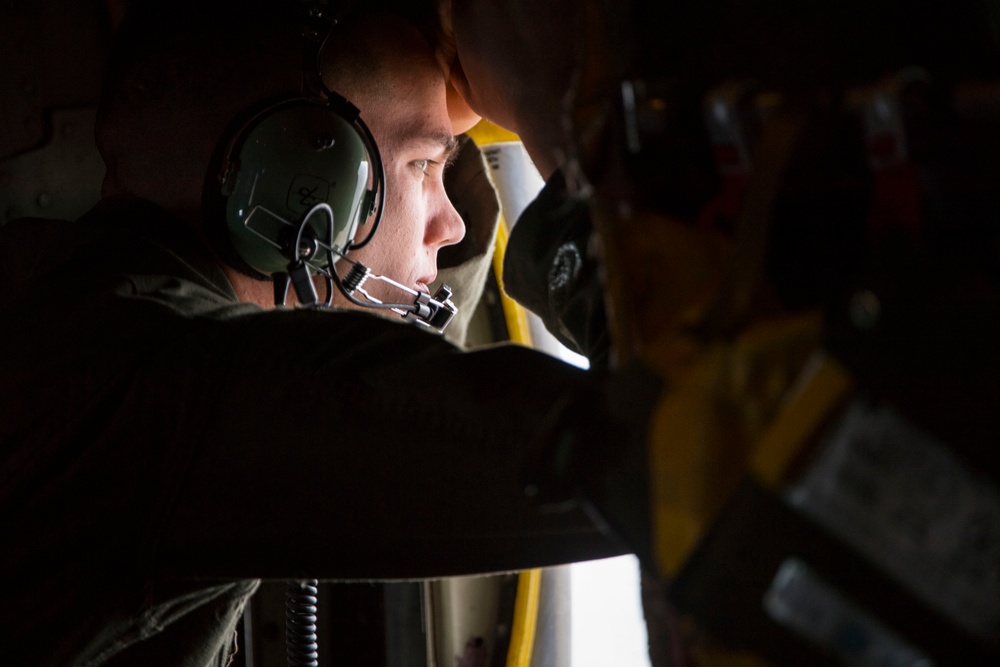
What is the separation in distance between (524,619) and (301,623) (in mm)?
571

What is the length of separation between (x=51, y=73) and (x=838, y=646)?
6.03ft

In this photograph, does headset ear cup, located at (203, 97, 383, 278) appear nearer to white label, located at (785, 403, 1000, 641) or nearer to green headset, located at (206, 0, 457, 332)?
green headset, located at (206, 0, 457, 332)

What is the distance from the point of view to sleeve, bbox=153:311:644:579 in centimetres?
69

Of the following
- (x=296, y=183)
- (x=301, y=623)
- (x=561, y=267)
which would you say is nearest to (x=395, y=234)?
(x=296, y=183)

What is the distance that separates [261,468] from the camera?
76 centimetres

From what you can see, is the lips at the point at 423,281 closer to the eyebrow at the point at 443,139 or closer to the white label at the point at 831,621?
the eyebrow at the point at 443,139

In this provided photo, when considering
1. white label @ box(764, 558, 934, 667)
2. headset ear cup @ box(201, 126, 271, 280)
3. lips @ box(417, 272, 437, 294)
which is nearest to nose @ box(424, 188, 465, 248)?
lips @ box(417, 272, 437, 294)

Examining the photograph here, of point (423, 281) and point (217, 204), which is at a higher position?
point (217, 204)

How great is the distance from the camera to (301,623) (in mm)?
1538

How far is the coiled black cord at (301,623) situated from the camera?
5.05 ft

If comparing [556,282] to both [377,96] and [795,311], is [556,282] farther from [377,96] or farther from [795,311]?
[795,311]

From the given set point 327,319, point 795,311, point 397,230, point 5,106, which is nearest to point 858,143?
point 795,311

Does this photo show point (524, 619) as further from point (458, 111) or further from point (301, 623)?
point (458, 111)

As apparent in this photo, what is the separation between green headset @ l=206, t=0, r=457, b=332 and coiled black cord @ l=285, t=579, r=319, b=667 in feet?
1.88
